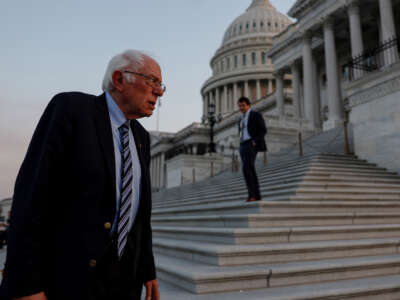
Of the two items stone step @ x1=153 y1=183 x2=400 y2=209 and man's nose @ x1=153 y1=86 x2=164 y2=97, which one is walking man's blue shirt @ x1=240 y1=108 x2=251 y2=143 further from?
man's nose @ x1=153 y1=86 x2=164 y2=97

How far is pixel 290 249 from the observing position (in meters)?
4.73

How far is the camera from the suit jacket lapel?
174 centimetres

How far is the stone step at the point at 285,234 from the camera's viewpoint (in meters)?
5.08

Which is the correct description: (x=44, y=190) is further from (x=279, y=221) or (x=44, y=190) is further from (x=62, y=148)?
(x=279, y=221)

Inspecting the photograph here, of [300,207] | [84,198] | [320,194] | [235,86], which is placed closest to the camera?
[84,198]

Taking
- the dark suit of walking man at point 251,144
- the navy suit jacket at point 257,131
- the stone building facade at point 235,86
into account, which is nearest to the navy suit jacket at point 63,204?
the dark suit of walking man at point 251,144

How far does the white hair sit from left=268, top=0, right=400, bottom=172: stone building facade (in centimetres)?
1111

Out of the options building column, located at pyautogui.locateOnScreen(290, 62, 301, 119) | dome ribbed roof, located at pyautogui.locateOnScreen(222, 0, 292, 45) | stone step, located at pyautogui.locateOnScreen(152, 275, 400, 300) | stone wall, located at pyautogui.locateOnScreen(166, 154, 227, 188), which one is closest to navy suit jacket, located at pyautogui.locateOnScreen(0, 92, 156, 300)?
stone step, located at pyautogui.locateOnScreen(152, 275, 400, 300)

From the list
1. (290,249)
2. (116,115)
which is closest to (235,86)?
(290,249)

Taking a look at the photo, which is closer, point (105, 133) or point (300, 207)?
point (105, 133)

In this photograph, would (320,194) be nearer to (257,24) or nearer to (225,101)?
(225,101)

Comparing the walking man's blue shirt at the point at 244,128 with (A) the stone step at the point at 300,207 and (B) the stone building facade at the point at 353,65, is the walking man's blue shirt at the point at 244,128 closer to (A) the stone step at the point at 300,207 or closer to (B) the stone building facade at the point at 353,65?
(A) the stone step at the point at 300,207

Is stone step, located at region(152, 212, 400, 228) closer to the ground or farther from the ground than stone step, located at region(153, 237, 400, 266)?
farther from the ground

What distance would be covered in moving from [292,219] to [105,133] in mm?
4881
